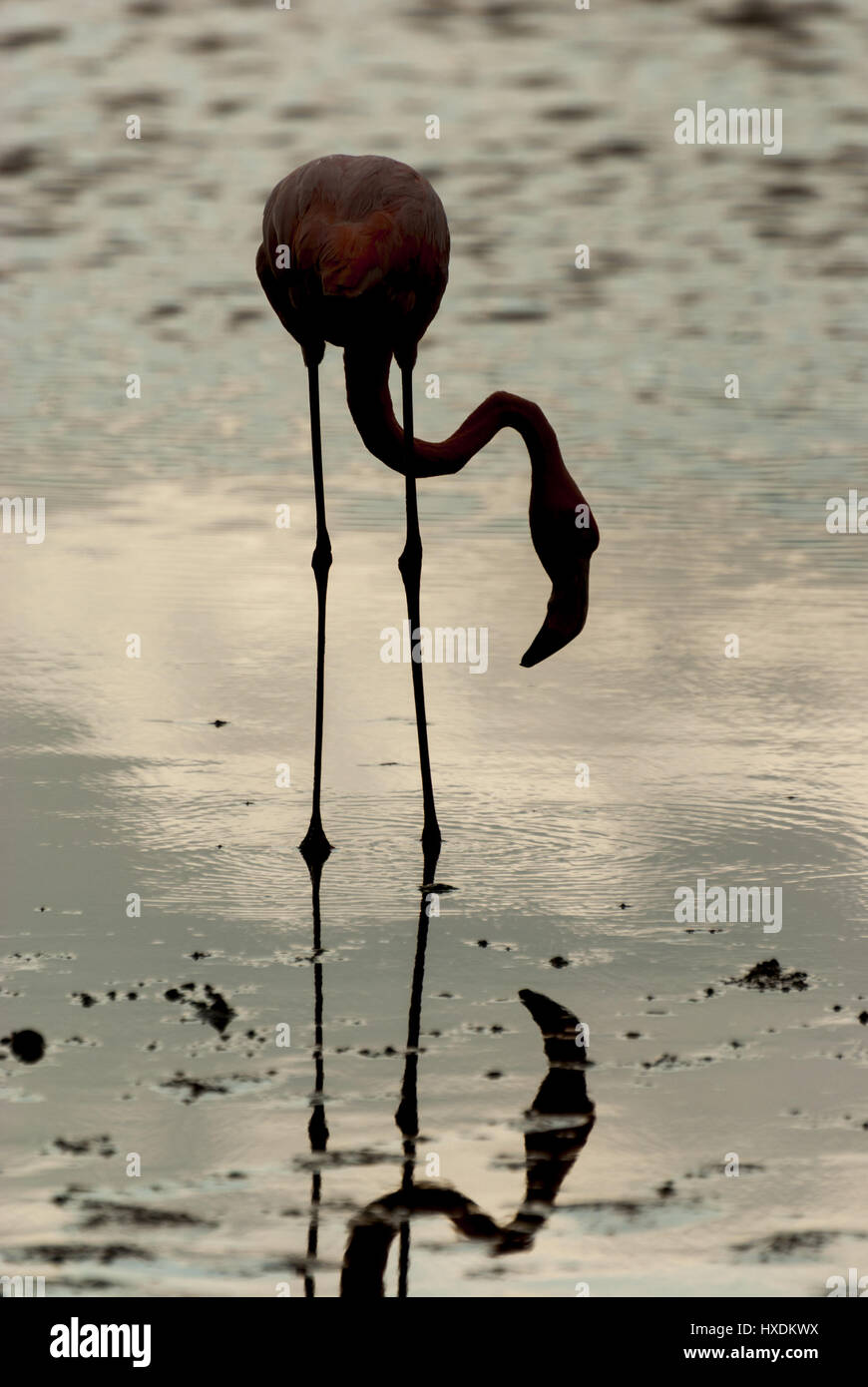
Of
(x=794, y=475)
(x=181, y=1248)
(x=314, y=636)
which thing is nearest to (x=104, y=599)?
(x=314, y=636)

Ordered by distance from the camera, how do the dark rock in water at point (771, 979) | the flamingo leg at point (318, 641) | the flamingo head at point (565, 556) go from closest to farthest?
the dark rock in water at point (771, 979) < the flamingo leg at point (318, 641) < the flamingo head at point (565, 556)

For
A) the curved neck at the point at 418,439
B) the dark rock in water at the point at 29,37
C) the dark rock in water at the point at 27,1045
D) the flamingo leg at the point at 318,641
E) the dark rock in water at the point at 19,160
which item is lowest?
the dark rock in water at the point at 27,1045

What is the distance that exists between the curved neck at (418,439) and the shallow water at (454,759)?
1435 millimetres

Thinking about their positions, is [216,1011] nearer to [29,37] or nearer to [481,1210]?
[481,1210]

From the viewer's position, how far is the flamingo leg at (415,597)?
8203mm

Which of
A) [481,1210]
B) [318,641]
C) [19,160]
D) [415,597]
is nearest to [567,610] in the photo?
[415,597]

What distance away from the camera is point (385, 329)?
8.56m

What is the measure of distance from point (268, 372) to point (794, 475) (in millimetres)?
5979

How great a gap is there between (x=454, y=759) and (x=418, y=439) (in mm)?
1541

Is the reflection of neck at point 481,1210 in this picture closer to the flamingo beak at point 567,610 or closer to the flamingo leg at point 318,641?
the flamingo leg at point 318,641

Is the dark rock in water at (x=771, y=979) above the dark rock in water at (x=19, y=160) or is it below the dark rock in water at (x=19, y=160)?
below

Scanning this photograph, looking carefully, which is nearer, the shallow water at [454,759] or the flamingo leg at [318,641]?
the shallow water at [454,759]

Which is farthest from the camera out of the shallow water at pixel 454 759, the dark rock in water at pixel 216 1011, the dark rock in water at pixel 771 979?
Answer: the dark rock in water at pixel 771 979

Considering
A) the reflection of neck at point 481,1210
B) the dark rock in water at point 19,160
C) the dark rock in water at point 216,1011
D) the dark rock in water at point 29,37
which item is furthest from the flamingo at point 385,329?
the dark rock in water at point 29,37
